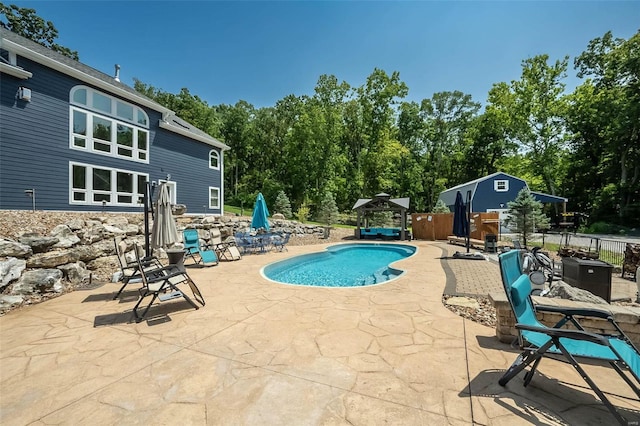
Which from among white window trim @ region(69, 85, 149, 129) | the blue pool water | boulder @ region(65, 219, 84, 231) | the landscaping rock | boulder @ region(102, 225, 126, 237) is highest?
white window trim @ region(69, 85, 149, 129)

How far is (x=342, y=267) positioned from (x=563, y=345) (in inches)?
324

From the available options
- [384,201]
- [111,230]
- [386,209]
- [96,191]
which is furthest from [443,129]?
[111,230]

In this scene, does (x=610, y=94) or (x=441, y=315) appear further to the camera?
(x=610, y=94)

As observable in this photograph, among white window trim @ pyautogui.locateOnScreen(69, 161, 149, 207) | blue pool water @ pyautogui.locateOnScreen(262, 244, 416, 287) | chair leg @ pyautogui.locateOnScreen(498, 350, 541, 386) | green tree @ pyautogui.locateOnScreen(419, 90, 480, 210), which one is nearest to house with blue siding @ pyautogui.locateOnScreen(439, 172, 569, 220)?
green tree @ pyautogui.locateOnScreen(419, 90, 480, 210)

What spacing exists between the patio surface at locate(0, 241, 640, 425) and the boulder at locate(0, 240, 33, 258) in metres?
1.31

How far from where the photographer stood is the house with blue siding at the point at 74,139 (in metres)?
9.66

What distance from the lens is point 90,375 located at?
8.93 feet

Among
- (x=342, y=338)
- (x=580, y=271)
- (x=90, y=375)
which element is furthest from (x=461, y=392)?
(x=580, y=271)

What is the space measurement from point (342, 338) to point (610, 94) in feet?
119

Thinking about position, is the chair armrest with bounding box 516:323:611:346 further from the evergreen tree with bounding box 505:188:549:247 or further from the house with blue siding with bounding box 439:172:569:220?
the house with blue siding with bounding box 439:172:569:220

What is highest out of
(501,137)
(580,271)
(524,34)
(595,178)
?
(501,137)

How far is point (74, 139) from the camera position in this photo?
11.3m

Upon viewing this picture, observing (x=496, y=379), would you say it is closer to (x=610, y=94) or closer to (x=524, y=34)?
(x=524, y=34)

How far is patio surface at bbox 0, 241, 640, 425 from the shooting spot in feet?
7.15
